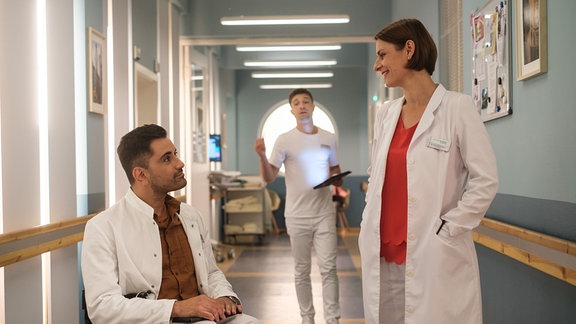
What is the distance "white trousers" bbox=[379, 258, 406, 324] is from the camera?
2.30 meters

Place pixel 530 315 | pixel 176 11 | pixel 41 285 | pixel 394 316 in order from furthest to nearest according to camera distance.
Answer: pixel 176 11 < pixel 41 285 < pixel 530 315 < pixel 394 316

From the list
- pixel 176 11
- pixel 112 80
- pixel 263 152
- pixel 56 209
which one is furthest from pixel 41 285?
pixel 176 11

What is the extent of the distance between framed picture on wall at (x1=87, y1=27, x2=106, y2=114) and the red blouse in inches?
A: 108

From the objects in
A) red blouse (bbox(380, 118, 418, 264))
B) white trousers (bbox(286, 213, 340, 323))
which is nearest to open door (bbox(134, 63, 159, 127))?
white trousers (bbox(286, 213, 340, 323))

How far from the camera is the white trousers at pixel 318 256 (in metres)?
4.20

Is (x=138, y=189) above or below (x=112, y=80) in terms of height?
below

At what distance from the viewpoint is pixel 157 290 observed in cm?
221

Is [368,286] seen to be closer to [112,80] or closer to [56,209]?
[56,209]

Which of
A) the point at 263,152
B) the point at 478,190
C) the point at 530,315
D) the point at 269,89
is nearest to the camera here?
the point at 478,190

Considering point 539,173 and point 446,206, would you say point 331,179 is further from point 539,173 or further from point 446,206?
point 446,206

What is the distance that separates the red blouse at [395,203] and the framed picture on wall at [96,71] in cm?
275

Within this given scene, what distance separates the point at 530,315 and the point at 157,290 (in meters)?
1.74

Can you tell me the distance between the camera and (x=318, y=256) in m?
4.27

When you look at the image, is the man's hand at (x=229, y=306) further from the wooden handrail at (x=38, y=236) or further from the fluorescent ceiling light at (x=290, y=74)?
the fluorescent ceiling light at (x=290, y=74)
